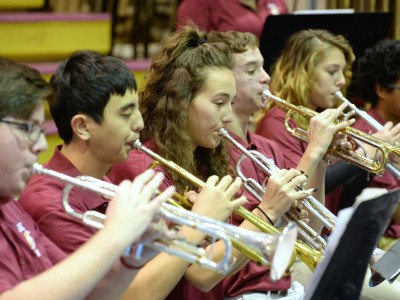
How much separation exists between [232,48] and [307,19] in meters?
1.04

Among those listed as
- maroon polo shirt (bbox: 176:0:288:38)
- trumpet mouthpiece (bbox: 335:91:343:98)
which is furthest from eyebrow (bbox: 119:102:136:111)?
maroon polo shirt (bbox: 176:0:288:38)

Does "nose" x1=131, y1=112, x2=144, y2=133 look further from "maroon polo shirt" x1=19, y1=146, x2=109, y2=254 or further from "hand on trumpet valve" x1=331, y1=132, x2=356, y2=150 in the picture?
"hand on trumpet valve" x1=331, y1=132, x2=356, y2=150

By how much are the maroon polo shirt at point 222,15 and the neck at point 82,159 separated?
7.59 feet

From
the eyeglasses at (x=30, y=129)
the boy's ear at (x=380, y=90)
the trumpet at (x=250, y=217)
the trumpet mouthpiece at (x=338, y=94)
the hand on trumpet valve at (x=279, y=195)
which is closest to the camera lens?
the eyeglasses at (x=30, y=129)

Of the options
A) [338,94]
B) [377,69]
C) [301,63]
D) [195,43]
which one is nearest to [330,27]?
[377,69]

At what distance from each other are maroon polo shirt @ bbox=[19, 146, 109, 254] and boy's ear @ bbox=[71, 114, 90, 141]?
0.10 m

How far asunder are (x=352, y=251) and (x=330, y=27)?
2416 mm

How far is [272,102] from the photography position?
3686mm

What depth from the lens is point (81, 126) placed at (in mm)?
2252

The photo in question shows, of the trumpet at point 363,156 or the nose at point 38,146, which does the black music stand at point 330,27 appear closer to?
the trumpet at point 363,156

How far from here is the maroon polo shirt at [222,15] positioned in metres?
4.54

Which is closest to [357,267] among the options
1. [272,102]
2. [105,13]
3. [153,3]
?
[272,102]

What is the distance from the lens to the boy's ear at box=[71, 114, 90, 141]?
2240mm

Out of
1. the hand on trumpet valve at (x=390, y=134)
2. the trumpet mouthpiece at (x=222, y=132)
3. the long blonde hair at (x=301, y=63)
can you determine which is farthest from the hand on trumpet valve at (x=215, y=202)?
the long blonde hair at (x=301, y=63)
